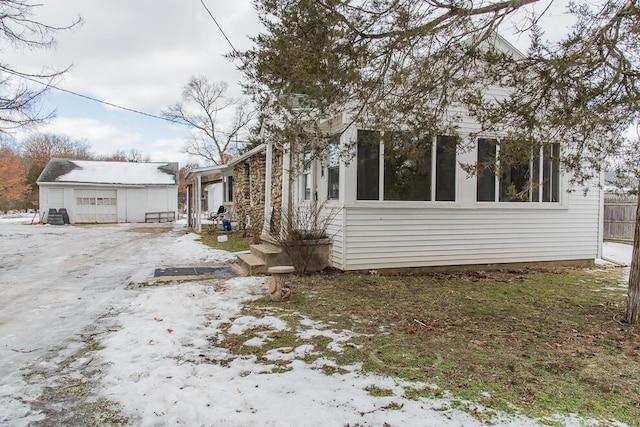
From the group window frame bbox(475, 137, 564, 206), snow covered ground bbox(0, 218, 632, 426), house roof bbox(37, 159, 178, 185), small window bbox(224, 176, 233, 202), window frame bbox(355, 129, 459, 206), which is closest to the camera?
snow covered ground bbox(0, 218, 632, 426)

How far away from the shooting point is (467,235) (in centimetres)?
793

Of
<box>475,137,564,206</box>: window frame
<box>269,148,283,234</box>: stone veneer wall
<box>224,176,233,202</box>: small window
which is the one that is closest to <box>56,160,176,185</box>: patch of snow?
<box>224,176,233,202</box>: small window

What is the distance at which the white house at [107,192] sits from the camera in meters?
23.5

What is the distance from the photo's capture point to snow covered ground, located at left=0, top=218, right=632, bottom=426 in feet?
8.12

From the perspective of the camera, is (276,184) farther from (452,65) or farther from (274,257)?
(452,65)

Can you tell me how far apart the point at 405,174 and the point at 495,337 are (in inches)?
155

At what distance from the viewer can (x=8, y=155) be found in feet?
115

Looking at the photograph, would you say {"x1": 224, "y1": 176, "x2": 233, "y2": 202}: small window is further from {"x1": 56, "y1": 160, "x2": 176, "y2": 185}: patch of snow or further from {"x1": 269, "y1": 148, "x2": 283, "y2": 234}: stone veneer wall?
{"x1": 56, "y1": 160, "x2": 176, "y2": 185}: patch of snow

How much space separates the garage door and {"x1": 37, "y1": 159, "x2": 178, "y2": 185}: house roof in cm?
78

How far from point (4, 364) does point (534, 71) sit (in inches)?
223

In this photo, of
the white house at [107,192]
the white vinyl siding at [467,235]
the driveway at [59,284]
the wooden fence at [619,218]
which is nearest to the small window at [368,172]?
the white vinyl siding at [467,235]

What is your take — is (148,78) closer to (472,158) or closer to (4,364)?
(472,158)

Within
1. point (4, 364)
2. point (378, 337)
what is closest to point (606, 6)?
point (378, 337)

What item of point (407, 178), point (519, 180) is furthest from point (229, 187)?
point (519, 180)
